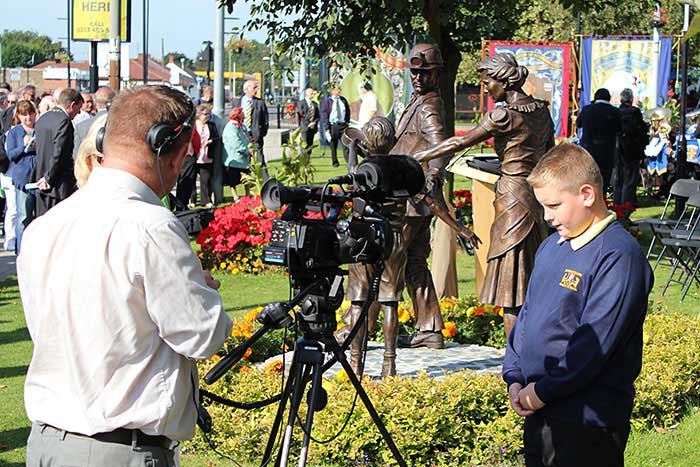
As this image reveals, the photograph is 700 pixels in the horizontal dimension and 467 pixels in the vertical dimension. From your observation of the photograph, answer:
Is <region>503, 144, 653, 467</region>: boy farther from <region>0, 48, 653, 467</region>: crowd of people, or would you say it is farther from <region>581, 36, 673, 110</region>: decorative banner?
<region>581, 36, 673, 110</region>: decorative banner

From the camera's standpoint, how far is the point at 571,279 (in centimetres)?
379

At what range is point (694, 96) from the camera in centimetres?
2816

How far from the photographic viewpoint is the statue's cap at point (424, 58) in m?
7.46

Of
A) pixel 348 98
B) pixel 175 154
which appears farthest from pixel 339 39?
pixel 348 98

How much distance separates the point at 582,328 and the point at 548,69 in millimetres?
23789

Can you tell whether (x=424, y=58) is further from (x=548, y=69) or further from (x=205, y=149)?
(x=548, y=69)

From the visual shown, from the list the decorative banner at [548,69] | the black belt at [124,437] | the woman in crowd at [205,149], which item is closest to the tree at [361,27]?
the woman in crowd at [205,149]

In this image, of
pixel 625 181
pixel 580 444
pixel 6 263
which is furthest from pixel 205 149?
pixel 580 444

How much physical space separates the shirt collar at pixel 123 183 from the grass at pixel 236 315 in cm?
329

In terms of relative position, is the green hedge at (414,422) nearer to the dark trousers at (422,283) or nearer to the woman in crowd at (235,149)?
the dark trousers at (422,283)

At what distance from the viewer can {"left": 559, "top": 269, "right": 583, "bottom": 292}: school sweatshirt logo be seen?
3.76 metres

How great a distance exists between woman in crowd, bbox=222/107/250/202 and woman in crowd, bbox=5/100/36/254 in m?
6.41

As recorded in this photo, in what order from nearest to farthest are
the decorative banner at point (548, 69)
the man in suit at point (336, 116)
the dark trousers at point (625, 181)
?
the dark trousers at point (625, 181)
the decorative banner at point (548, 69)
the man in suit at point (336, 116)

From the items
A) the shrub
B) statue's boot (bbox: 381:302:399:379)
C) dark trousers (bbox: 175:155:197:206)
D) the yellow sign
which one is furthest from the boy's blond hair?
dark trousers (bbox: 175:155:197:206)
